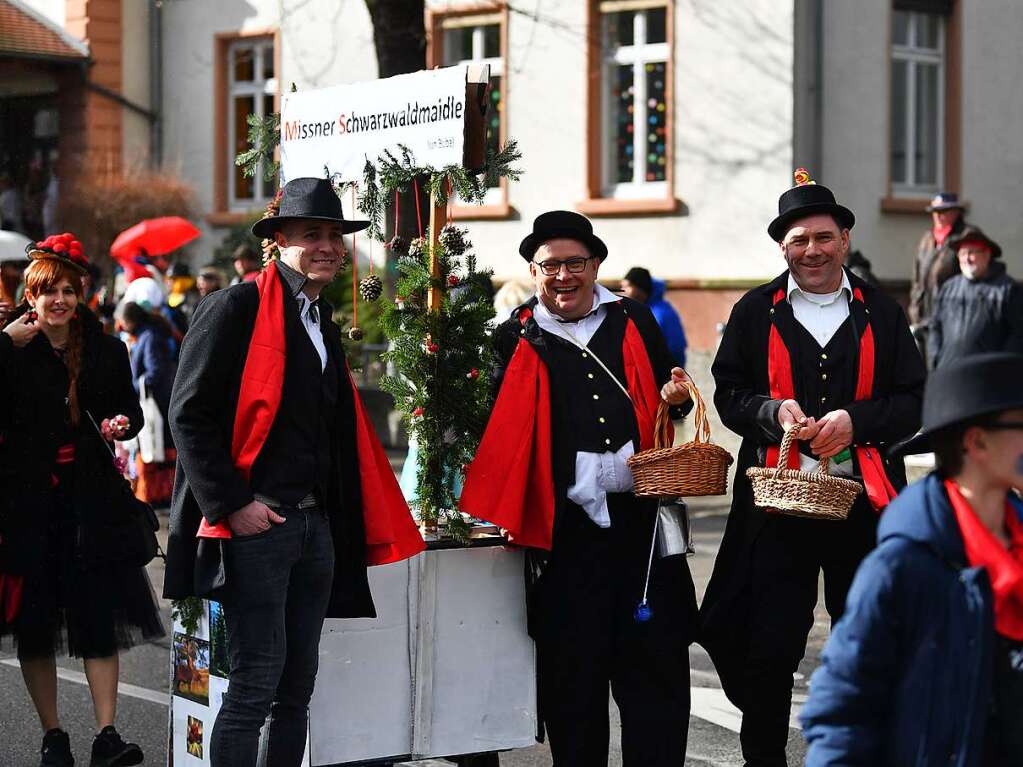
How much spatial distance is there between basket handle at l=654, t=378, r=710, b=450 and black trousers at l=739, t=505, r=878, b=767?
40 cm

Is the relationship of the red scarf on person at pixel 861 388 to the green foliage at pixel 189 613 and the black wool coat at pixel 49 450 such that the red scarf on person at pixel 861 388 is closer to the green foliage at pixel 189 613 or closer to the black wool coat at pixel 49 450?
the green foliage at pixel 189 613

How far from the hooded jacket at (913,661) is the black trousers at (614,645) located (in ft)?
7.07

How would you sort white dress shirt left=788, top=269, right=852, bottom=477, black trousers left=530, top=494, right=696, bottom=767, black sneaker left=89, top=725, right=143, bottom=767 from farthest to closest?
black sneaker left=89, top=725, right=143, bottom=767 < white dress shirt left=788, top=269, right=852, bottom=477 < black trousers left=530, top=494, right=696, bottom=767

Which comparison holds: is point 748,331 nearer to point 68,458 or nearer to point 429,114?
point 429,114

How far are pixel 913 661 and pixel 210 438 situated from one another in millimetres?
2254

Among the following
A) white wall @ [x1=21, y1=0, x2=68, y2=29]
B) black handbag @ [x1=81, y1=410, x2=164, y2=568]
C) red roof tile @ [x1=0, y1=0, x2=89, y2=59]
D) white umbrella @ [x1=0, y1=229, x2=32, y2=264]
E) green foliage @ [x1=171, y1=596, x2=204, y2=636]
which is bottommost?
green foliage @ [x1=171, y1=596, x2=204, y2=636]

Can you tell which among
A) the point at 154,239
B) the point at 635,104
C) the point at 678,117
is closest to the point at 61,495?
the point at 154,239

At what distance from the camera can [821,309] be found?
5.49 metres

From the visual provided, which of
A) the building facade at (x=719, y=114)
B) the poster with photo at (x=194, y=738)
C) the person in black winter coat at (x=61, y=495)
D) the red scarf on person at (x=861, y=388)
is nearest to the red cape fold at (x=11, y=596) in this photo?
the person in black winter coat at (x=61, y=495)

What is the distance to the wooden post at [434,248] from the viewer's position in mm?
5672

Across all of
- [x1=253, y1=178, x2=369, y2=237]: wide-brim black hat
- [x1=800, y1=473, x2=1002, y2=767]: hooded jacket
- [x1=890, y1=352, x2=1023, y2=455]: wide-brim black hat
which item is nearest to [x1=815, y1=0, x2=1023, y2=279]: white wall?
[x1=253, y1=178, x2=369, y2=237]: wide-brim black hat

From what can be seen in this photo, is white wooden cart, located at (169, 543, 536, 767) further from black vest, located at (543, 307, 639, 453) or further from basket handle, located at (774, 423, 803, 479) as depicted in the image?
basket handle, located at (774, 423, 803, 479)

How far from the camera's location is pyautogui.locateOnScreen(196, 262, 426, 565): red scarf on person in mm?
4754

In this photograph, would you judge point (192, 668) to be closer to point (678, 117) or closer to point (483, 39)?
point (678, 117)
